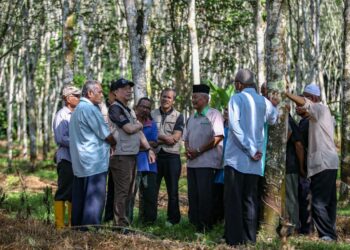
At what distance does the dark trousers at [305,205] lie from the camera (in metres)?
9.74

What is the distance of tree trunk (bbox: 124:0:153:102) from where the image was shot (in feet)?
38.8

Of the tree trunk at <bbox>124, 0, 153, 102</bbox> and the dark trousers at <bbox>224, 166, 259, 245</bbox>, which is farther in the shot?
the tree trunk at <bbox>124, 0, 153, 102</bbox>

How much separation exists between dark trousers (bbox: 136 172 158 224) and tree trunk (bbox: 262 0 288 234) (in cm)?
279

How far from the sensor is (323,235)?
30.2 ft

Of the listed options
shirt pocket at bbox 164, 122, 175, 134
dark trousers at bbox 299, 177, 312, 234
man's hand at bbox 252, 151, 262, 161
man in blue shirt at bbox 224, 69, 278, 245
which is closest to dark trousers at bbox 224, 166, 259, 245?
man in blue shirt at bbox 224, 69, 278, 245

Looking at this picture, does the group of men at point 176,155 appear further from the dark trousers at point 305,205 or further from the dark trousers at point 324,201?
the dark trousers at point 305,205

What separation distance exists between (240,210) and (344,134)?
519 cm

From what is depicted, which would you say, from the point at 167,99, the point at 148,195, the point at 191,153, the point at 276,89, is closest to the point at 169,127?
the point at 167,99

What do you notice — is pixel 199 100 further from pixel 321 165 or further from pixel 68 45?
pixel 68 45

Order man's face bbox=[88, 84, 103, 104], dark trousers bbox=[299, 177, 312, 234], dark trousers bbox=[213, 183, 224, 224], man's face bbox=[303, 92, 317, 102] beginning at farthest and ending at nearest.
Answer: dark trousers bbox=[213, 183, 224, 224]
dark trousers bbox=[299, 177, 312, 234]
man's face bbox=[303, 92, 317, 102]
man's face bbox=[88, 84, 103, 104]

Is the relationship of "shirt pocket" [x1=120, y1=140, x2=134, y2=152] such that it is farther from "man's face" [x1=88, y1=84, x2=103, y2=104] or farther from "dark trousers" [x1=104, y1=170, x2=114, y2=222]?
"dark trousers" [x1=104, y1=170, x2=114, y2=222]

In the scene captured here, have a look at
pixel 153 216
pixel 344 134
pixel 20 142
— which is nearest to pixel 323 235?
pixel 153 216

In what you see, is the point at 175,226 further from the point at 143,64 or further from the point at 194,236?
the point at 143,64

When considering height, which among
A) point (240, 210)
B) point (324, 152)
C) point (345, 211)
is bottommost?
point (345, 211)
